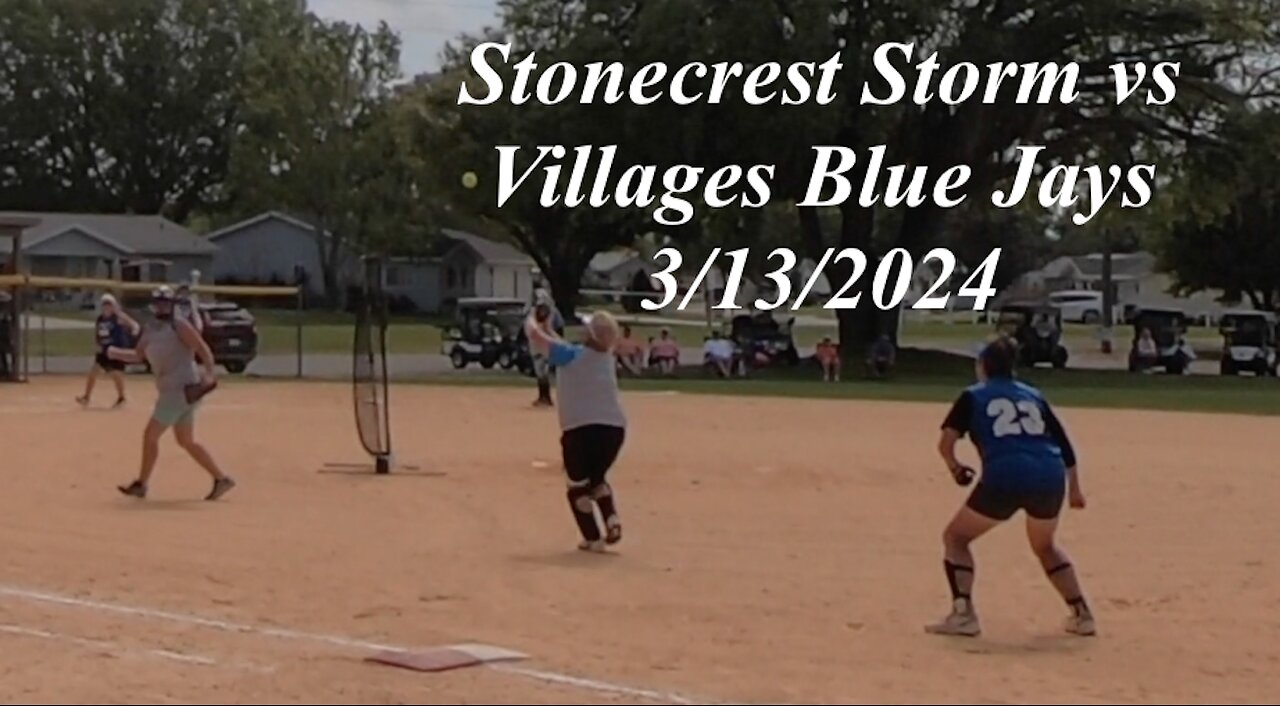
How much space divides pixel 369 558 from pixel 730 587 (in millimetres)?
2657

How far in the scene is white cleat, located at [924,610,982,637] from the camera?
Result: 11.0 metres

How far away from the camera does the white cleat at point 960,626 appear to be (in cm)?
1102

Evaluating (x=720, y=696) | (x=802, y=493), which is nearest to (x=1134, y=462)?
(x=802, y=493)

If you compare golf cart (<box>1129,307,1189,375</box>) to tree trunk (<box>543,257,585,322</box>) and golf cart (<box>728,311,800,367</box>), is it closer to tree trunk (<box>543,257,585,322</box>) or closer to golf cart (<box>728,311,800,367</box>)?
golf cart (<box>728,311,800,367</box>)

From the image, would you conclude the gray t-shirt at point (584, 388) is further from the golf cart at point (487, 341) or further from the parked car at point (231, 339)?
the golf cart at point (487, 341)

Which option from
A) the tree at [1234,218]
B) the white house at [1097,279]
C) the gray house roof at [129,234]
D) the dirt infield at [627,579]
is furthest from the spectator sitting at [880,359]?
the white house at [1097,279]

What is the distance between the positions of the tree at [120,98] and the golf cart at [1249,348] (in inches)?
2409

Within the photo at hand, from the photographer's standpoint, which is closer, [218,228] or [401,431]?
[401,431]

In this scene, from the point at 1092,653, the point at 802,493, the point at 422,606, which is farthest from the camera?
the point at 802,493

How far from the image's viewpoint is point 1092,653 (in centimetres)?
1066

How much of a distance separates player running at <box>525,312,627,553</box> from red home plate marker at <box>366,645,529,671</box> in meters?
3.98

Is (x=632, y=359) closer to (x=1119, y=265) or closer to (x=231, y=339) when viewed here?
(x=231, y=339)

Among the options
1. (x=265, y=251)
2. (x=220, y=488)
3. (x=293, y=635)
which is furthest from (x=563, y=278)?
(x=293, y=635)

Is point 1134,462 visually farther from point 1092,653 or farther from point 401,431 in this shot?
point 1092,653
